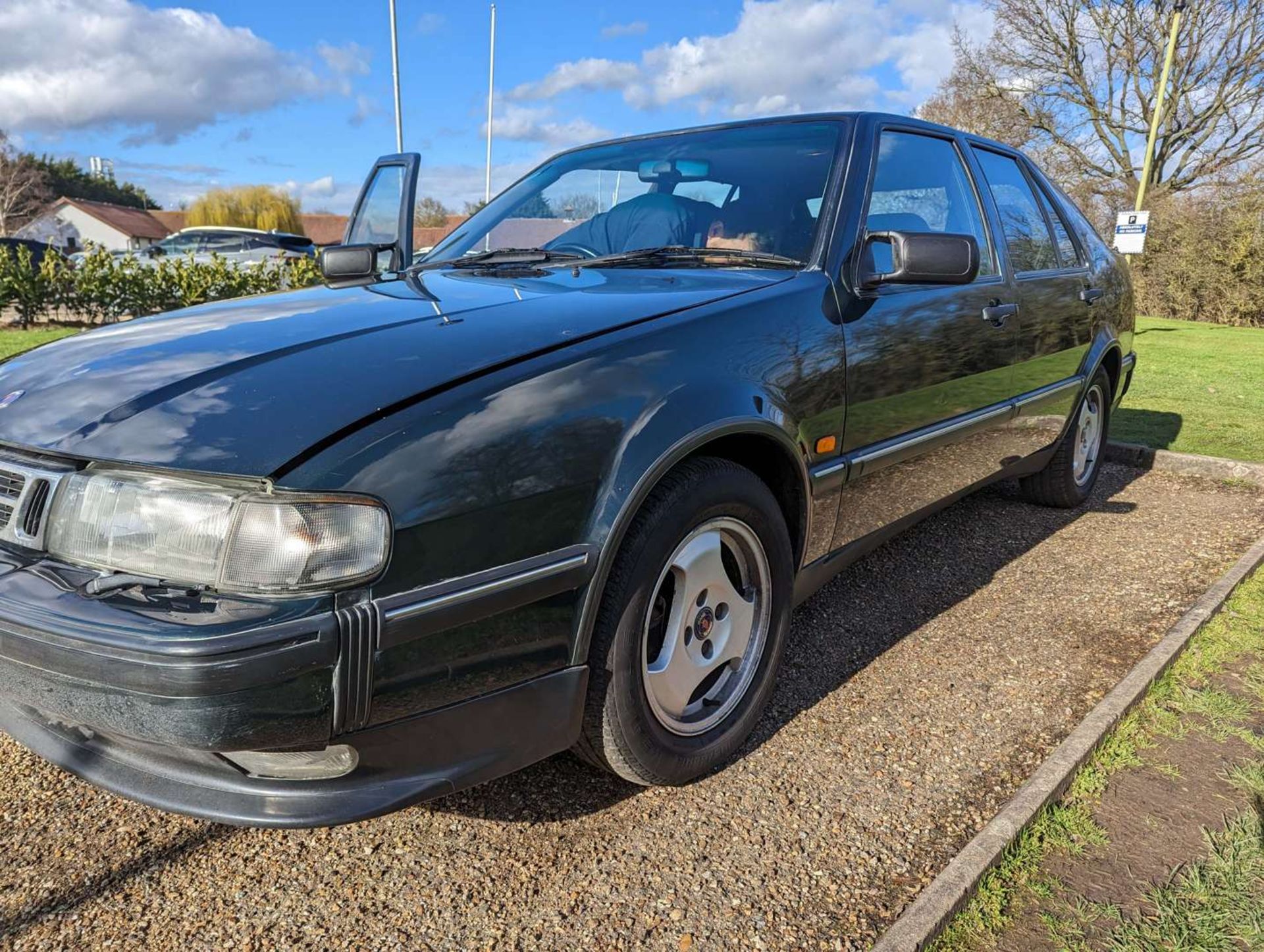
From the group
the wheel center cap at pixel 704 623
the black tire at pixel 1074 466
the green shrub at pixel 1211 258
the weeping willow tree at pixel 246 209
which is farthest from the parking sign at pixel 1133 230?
the weeping willow tree at pixel 246 209

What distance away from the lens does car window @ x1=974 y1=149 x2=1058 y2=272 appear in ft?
12.1

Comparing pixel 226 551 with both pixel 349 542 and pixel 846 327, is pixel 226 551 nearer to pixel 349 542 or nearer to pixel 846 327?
pixel 349 542

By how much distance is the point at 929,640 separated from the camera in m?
3.13

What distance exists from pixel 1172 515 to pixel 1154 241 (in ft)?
62.9

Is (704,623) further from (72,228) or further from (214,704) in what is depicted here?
(72,228)

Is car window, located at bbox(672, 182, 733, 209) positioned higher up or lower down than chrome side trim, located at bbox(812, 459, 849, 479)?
higher up

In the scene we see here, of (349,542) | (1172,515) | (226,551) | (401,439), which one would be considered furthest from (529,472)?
(1172,515)

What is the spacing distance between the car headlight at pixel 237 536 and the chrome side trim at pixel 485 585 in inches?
3.6

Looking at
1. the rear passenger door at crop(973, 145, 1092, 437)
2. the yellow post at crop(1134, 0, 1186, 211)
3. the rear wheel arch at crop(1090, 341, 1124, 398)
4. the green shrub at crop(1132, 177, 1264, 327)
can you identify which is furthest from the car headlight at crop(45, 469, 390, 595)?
the green shrub at crop(1132, 177, 1264, 327)

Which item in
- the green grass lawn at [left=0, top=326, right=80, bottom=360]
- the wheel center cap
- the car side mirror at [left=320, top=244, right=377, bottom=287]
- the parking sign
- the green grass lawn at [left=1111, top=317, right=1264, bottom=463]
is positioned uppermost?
the parking sign

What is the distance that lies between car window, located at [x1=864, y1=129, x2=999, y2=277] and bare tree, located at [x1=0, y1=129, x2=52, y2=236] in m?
57.3

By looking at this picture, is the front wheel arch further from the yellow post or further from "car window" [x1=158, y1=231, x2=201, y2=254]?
"car window" [x1=158, y1=231, x2=201, y2=254]

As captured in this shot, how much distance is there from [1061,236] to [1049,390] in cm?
86

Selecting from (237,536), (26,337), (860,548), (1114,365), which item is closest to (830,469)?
(860,548)
